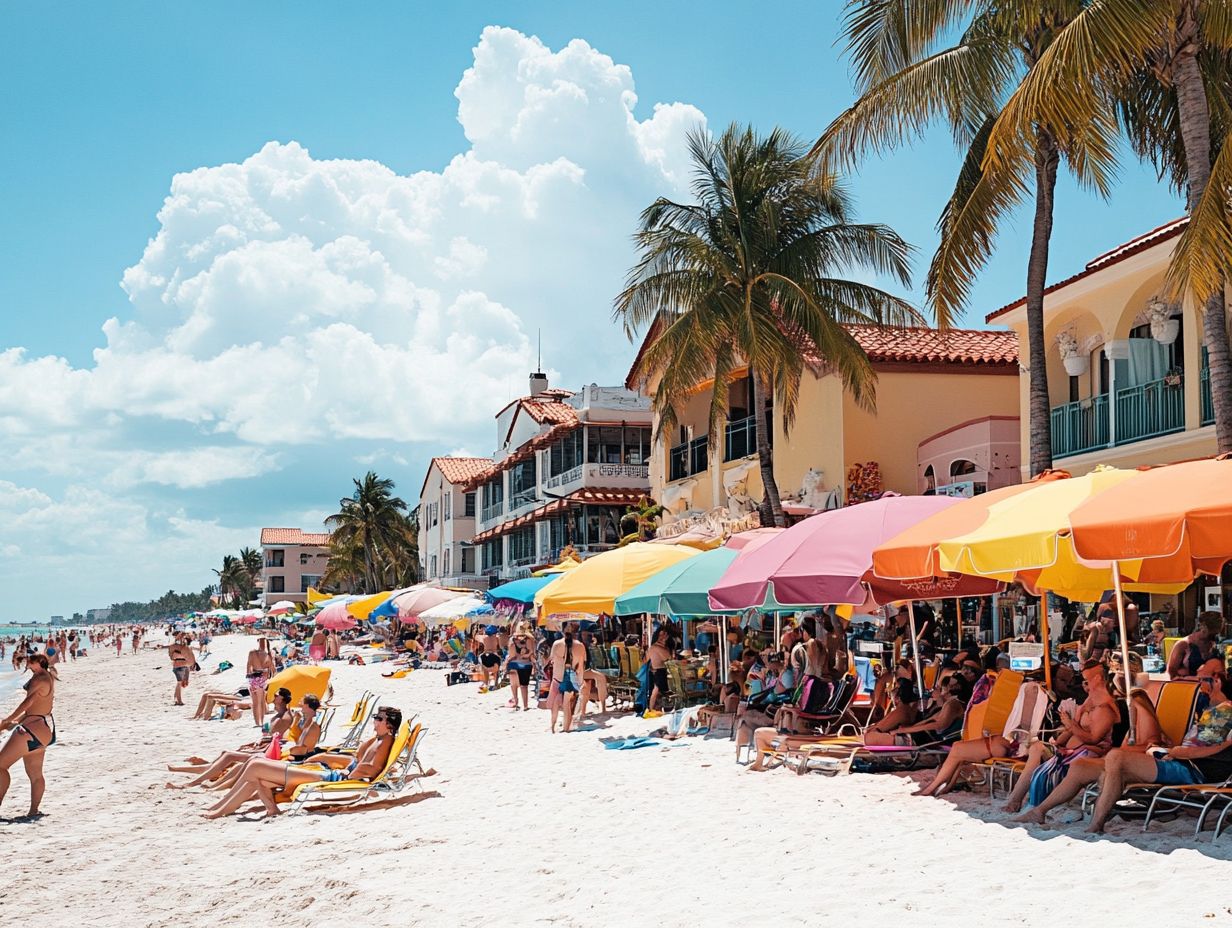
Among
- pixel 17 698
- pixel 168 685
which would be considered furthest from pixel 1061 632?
pixel 17 698

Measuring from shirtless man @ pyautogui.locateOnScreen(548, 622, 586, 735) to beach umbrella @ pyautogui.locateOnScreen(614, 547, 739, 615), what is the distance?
2.34 metres

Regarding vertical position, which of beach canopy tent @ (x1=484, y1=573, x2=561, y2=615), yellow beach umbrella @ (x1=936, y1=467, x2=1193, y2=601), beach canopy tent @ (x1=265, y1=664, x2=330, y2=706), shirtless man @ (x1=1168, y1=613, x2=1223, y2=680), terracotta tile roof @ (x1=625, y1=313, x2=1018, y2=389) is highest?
terracotta tile roof @ (x1=625, y1=313, x2=1018, y2=389)

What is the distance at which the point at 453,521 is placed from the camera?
55656mm

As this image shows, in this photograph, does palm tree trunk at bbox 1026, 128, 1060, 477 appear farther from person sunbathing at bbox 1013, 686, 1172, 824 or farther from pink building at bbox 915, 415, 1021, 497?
person sunbathing at bbox 1013, 686, 1172, 824

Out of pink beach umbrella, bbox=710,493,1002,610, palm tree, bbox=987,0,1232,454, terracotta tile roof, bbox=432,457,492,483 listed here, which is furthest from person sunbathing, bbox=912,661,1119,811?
terracotta tile roof, bbox=432,457,492,483

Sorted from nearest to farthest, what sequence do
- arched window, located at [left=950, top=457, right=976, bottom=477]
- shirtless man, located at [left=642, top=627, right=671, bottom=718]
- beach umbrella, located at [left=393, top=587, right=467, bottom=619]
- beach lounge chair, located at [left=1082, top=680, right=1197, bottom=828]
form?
beach lounge chair, located at [left=1082, top=680, right=1197, bottom=828] < shirtless man, located at [left=642, top=627, right=671, bottom=718] < arched window, located at [left=950, top=457, right=976, bottom=477] < beach umbrella, located at [left=393, top=587, right=467, bottom=619]

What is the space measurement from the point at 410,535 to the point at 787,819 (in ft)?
231

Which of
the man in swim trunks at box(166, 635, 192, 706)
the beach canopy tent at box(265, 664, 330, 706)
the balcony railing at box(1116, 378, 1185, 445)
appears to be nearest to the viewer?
the balcony railing at box(1116, 378, 1185, 445)

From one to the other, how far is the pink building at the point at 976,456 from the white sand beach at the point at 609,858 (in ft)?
29.9

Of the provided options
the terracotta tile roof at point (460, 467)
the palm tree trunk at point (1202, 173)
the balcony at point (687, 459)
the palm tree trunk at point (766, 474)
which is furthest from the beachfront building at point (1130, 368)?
the terracotta tile roof at point (460, 467)

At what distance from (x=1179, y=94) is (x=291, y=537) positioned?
102 meters

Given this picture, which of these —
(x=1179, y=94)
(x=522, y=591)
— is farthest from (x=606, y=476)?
(x=1179, y=94)

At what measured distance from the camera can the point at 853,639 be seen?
1848cm

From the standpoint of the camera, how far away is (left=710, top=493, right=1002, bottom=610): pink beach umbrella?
34.7ft
